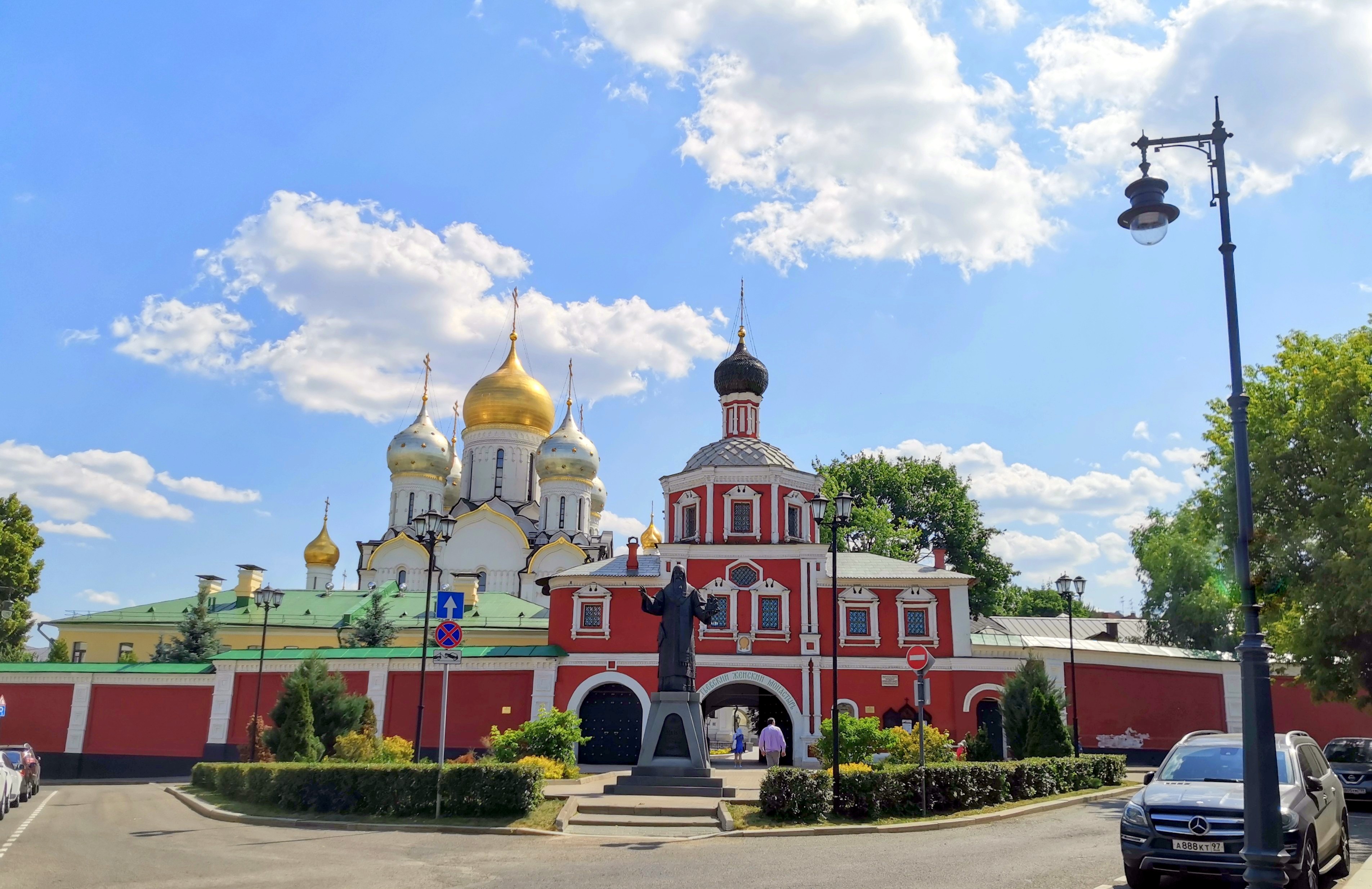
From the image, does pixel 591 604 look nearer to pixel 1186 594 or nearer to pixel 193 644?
pixel 193 644

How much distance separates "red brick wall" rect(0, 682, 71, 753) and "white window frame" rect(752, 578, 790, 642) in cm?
2164

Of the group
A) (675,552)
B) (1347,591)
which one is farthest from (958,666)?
(1347,591)

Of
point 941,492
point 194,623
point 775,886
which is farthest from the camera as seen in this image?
point 941,492

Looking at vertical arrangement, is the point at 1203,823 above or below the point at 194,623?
below

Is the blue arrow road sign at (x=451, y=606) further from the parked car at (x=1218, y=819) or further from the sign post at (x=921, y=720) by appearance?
the parked car at (x=1218, y=819)

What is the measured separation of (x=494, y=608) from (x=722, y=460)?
42.4 ft

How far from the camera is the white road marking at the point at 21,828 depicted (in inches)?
542

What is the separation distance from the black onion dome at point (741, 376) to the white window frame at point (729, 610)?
7.58m

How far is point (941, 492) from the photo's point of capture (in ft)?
172

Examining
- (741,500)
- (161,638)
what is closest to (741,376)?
(741,500)

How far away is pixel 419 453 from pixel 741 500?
26372 millimetres

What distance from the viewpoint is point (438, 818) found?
15.3 meters

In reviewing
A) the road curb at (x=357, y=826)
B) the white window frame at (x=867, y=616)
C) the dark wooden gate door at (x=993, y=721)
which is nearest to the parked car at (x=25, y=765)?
the road curb at (x=357, y=826)

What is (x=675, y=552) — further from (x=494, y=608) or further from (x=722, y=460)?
(x=494, y=608)
